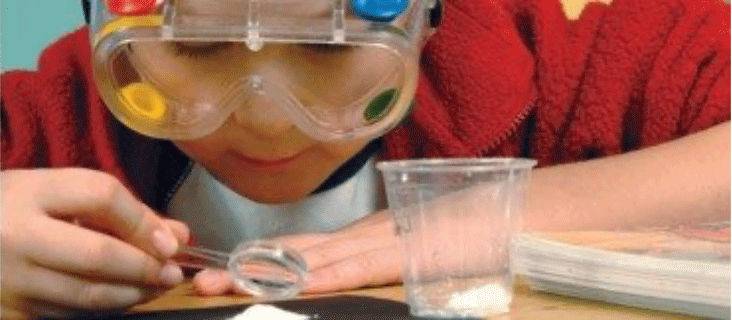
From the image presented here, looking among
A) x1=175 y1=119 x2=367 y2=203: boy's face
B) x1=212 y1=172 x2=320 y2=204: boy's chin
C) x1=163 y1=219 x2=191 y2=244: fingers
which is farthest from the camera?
x1=212 y1=172 x2=320 y2=204: boy's chin

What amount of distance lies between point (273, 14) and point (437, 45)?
34 cm

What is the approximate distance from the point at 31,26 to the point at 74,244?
2.47ft

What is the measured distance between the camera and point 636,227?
75 centimetres

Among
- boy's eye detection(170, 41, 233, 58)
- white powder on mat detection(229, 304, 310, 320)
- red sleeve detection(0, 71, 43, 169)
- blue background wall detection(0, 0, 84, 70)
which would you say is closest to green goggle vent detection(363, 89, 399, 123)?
boy's eye detection(170, 41, 233, 58)

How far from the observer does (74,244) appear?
0.57 m

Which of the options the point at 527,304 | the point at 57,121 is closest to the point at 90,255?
the point at 527,304

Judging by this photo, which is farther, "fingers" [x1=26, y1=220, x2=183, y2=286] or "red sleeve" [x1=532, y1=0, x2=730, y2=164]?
"red sleeve" [x1=532, y1=0, x2=730, y2=164]

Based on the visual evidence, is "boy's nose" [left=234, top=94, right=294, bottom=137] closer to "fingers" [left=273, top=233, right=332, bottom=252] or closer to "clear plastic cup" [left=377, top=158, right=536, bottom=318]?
"fingers" [left=273, top=233, right=332, bottom=252]

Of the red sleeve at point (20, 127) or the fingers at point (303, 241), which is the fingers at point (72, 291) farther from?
the red sleeve at point (20, 127)

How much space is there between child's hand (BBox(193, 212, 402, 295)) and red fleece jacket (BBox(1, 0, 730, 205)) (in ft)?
0.95

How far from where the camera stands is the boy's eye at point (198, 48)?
2.28 feet

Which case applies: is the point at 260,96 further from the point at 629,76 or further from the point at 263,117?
the point at 629,76

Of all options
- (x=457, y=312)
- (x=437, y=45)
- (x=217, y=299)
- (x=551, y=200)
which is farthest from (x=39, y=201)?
(x=437, y=45)

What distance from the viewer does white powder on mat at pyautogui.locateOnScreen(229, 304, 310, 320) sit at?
53 cm
